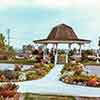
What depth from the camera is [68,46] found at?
1683 inches

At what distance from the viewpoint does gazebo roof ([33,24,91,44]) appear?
1661 inches

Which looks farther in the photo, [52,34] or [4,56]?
[4,56]

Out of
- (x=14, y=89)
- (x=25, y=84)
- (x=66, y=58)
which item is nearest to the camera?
(x=14, y=89)

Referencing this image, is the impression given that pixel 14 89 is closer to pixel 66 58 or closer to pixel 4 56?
pixel 66 58

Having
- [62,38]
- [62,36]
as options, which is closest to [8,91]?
[62,38]

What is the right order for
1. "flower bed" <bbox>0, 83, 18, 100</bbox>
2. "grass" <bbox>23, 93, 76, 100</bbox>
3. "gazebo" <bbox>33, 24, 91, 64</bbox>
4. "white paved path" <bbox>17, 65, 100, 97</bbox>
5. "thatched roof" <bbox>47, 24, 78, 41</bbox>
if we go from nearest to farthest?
1. "flower bed" <bbox>0, 83, 18, 100</bbox>
2. "grass" <bbox>23, 93, 76, 100</bbox>
3. "white paved path" <bbox>17, 65, 100, 97</bbox>
4. "gazebo" <bbox>33, 24, 91, 64</bbox>
5. "thatched roof" <bbox>47, 24, 78, 41</bbox>

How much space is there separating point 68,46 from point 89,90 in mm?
23454

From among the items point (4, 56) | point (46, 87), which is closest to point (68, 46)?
point (4, 56)

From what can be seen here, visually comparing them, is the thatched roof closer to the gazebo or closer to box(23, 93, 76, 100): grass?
the gazebo

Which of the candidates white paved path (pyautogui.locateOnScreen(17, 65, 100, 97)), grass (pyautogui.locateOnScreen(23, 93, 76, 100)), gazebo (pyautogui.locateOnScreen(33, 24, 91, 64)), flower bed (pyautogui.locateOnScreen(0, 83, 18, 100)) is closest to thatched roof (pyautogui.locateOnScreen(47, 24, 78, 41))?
gazebo (pyautogui.locateOnScreen(33, 24, 91, 64))

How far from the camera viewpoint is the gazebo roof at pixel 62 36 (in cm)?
4219

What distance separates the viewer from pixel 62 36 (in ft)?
140

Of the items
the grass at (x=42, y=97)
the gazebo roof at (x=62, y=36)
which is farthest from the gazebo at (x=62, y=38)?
the grass at (x=42, y=97)

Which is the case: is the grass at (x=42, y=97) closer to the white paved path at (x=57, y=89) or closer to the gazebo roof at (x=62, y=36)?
the white paved path at (x=57, y=89)
